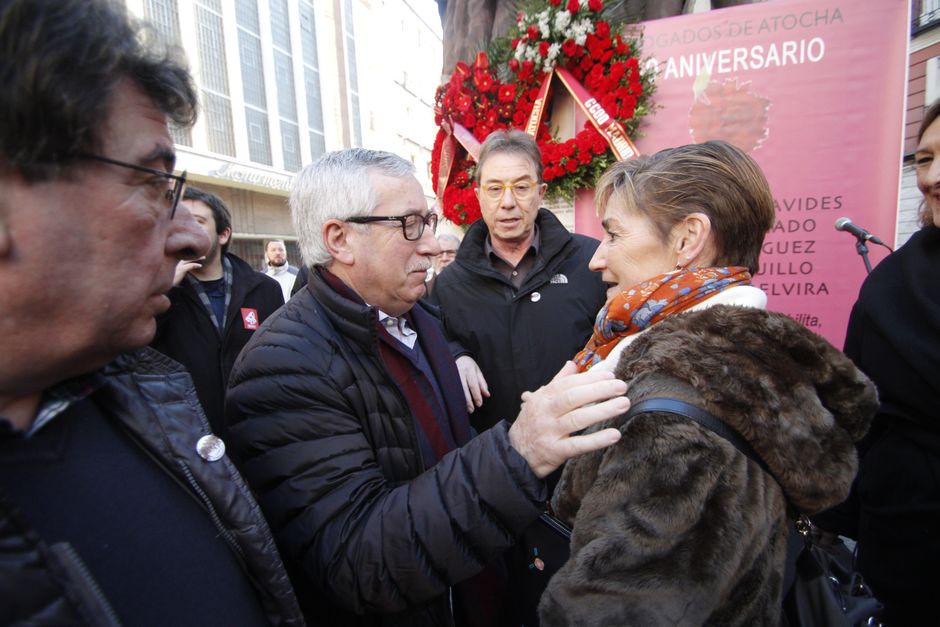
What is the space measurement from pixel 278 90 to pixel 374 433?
69.5 feet

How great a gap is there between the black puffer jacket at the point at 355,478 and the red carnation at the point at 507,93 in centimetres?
255

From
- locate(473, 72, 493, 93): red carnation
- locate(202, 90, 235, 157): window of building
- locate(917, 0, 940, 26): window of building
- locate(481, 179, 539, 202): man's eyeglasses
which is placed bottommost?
locate(481, 179, 539, 202): man's eyeglasses

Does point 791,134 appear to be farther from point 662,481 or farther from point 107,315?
point 107,315

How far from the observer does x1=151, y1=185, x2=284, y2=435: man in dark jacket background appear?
2639 millimetres

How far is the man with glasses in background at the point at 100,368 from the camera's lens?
0.64 m

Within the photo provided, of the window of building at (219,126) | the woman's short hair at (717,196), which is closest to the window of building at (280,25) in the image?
the window of building at (219,126)

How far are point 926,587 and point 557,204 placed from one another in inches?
112

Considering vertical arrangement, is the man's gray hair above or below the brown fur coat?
above

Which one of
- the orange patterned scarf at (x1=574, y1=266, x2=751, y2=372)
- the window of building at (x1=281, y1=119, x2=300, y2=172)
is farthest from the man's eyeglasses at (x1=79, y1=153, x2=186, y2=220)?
the window of building at (x1=281, y1=119, x2=300, y2=172)

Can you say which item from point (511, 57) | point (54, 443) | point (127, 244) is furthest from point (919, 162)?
point (54, 443)

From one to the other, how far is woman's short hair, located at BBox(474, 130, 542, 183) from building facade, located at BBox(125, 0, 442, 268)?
14.6m

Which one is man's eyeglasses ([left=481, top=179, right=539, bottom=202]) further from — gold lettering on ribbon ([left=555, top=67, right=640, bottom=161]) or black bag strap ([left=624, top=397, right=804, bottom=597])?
black bag strap ([left=624, top=397, right=804, bottom=597])

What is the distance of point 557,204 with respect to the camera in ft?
11.7

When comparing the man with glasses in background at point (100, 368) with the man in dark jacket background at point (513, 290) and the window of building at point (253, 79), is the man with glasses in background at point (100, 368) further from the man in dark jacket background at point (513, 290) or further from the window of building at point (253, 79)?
the window of building at point (253, 79)
